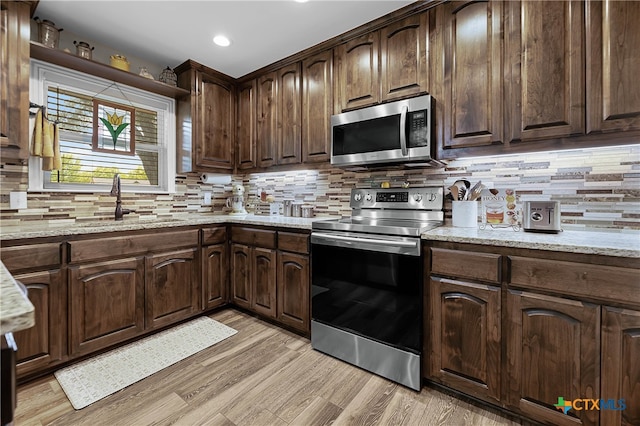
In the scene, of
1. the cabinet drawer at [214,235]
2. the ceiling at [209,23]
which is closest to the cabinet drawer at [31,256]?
the cabinet drawer at [214,235]

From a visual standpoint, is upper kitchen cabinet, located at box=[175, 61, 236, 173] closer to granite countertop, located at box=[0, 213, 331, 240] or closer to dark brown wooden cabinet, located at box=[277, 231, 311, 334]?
granite countertop, located at box=[0, 213, 331, 240]

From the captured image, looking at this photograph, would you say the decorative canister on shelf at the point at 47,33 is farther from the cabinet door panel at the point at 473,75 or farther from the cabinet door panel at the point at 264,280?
the cabinet door panel at the point at 473,75

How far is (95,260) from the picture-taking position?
2072mm

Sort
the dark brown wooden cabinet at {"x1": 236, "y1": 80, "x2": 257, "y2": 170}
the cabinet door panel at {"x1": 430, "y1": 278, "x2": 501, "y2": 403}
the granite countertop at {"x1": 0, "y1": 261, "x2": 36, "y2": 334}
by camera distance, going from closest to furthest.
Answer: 1. the granite countertop at {"x1": 0, "y1": 261, "x2": 36, "y2": 334}
2. the cabinet door panel at {"x1": 430, "y1": 278, "x2": 501, "y2": 403}
3. the dark brown wooden cabinet at {"x1": 236, "y1": 80, "x2": 257, "y2": 170}

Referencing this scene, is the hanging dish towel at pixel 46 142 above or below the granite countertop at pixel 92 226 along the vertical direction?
above

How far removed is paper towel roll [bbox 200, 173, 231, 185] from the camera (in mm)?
3375

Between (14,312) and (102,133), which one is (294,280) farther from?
(102,133)

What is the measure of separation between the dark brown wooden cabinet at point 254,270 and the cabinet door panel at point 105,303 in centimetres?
80

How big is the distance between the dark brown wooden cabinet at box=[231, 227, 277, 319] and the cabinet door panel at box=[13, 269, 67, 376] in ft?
4.15

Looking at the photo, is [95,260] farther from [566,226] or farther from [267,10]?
[566,226]

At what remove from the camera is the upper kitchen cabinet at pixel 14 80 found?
6.31 feet

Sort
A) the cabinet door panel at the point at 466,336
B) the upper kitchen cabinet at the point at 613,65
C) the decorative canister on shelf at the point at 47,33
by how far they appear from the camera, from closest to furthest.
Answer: the upper kitchen cabinet at the point at 613,65
the cabinet door panel at the point at 466,336
the decorative canister on shelf at the point at 47,33

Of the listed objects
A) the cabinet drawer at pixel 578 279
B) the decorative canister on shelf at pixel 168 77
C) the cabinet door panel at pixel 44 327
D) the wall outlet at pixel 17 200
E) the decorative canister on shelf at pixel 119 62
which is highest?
the decorative canister on shelf at pixel 168 77

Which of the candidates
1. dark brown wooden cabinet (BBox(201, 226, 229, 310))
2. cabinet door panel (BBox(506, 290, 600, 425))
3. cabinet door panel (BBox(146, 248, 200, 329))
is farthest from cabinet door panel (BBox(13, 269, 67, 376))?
cabinet door panel (BBox(506, 290, 600, 425))
